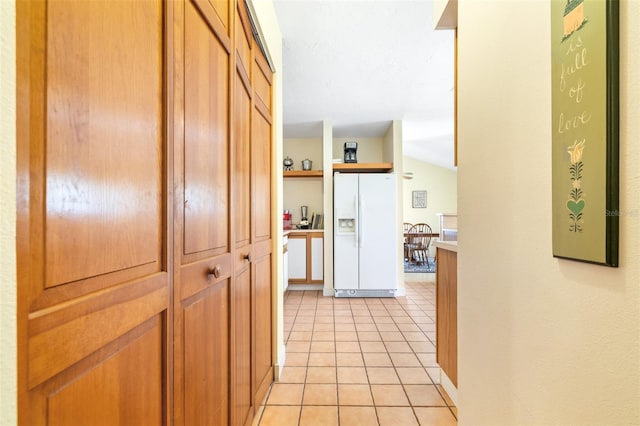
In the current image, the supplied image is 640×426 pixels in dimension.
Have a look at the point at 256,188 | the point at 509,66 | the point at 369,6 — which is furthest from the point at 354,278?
the point at 509,66

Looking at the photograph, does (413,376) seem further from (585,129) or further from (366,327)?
(585,129)

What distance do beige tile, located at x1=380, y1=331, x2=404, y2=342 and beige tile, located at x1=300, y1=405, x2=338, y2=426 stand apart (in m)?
1.15

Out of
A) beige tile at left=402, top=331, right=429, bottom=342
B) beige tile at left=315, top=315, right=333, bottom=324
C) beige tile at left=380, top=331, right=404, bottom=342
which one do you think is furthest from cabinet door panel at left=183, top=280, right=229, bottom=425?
beige tile at left=315, top=315, right=333, bottom=324

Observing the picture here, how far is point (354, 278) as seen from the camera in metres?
4.26

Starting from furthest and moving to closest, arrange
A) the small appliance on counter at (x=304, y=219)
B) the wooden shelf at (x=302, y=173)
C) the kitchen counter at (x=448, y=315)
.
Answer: the small appliance on counter at (x=304, y=219) < the wooden shelf at (x=302, y=173) < the kitchen counter at (x=448, y=315)

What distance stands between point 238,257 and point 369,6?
1896 millimetres

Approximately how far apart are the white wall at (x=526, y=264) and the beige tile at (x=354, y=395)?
2.28 ft

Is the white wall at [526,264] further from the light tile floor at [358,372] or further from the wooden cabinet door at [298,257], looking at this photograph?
the wooden cabinet door at [298,257]

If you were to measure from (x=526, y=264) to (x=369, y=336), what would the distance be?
7.31ft

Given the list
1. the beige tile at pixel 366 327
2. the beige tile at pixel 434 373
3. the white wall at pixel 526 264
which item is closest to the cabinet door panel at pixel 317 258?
the beige tile at pixel 366 327

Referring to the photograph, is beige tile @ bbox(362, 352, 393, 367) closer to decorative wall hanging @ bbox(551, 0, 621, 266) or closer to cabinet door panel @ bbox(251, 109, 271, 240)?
cabinet door panel @ bbox(251, 109, 271, 240)

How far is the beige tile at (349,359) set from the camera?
7.50 feet

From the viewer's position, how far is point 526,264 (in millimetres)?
882

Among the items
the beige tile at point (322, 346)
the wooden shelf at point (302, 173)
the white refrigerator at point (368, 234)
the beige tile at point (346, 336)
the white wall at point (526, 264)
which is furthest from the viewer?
the wooden shelf at point (302, 173)
